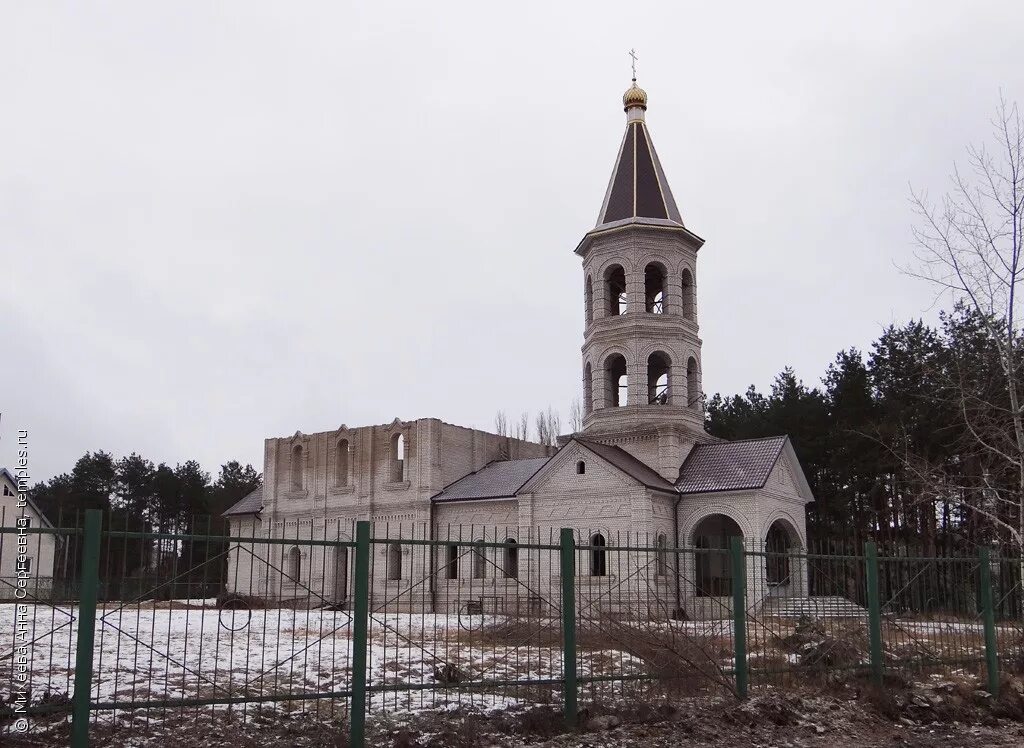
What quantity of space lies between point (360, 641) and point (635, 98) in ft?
85.7

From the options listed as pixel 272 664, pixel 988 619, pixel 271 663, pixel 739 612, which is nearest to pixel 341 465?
pixel 271 663

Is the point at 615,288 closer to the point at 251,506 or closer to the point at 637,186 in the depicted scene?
the point at 637,186

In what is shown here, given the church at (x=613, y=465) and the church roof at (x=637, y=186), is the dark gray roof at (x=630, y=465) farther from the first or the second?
the church roof at (x=637, y=186)

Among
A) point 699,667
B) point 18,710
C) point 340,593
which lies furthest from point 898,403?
point 18,710

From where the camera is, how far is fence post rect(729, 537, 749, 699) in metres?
9.80

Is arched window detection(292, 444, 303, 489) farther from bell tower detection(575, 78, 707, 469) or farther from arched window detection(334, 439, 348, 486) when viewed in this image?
bell tower detection(575, 78, 707, 469)

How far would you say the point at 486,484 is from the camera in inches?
1227

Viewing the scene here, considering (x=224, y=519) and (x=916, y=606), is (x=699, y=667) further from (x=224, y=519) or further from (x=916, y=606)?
(x=224, y=519)

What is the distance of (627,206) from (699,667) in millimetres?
21425

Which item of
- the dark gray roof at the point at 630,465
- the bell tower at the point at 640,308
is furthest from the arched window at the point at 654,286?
the dark gray roof at the point at 630,465

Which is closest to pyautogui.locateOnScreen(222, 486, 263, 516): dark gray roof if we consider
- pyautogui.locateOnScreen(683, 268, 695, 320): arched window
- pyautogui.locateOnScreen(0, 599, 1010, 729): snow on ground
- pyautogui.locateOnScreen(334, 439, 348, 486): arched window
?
pyautogui.locateOnScreen(334, 439, 348, 486): arched window

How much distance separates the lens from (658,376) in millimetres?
29844

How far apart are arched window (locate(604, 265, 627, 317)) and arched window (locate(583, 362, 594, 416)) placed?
195 centimetres

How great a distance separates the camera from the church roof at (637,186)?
97.1 ft
